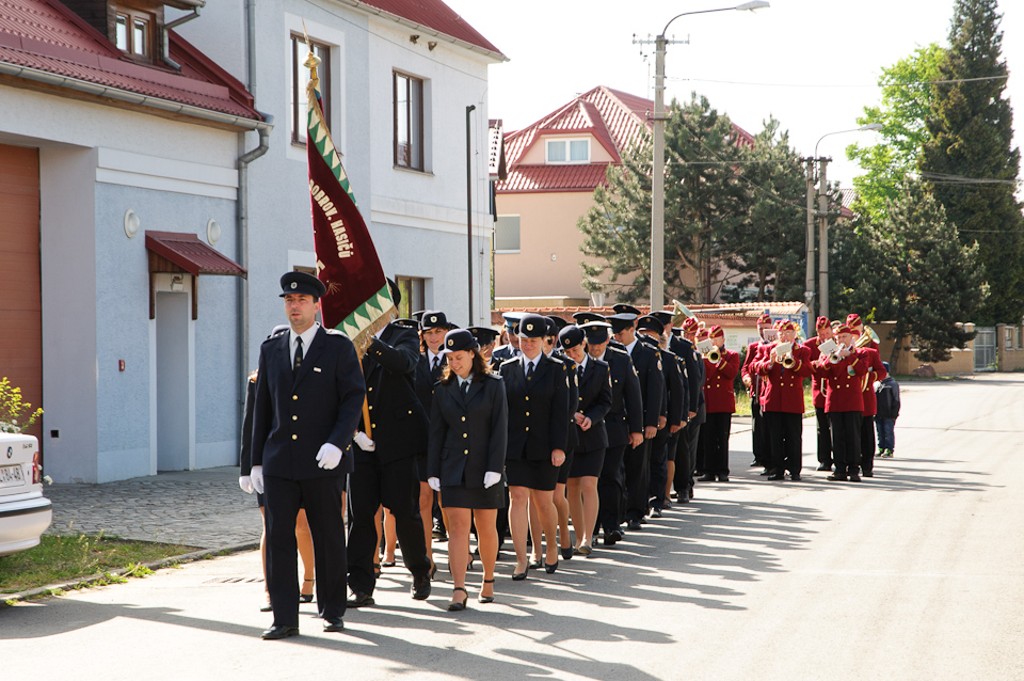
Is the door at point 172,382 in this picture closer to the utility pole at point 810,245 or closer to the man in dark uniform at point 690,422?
the man in dark uniform at point 690,422

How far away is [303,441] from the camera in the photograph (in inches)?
300

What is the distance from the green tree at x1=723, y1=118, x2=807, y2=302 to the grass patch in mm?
36295

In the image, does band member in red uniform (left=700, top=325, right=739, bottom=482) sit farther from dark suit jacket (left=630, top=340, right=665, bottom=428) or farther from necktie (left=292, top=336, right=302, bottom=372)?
necktie (left=292, top=336, right=302, bottom=372)

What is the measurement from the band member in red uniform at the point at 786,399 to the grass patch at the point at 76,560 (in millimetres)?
8063

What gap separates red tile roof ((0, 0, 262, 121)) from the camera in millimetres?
14148

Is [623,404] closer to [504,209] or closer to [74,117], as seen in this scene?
[74,117]

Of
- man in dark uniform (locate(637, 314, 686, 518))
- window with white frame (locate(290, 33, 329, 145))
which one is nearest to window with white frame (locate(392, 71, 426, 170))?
window with white frame (locate(290, 33, 329, 145))

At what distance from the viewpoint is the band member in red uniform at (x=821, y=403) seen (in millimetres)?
17062

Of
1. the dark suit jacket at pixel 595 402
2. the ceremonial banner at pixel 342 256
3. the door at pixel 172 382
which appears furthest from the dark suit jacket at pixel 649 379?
the door at pixel 172 382

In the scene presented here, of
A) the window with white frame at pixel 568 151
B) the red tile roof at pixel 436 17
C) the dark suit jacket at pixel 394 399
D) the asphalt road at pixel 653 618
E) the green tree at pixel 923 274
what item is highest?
the window with white frame at pixel 568 151

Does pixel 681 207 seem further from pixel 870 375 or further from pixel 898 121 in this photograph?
pixel 870 375

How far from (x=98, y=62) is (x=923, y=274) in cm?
4250

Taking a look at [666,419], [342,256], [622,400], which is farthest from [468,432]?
[666,419]

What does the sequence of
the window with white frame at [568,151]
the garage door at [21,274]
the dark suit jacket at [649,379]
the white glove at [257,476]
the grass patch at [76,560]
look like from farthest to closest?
the window with white frame at [568,151]
the garage door at [21,274]
the dark suit jacket at [649,379]
the grass patch at [76,560]
the white glove at [257,476]
